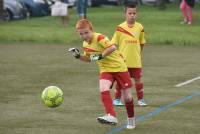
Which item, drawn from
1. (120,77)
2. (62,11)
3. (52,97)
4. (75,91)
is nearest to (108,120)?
(120,77)

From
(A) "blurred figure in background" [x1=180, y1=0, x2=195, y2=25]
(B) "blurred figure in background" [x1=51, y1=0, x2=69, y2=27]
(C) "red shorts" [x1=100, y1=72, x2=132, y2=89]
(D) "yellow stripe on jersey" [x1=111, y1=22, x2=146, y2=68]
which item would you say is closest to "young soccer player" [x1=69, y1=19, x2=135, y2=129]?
(C) "red shorts" [x1=100, y1=72, x2=132, y2=89]

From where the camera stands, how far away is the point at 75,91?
597 inches

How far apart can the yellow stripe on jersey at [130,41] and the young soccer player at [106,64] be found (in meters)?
1.95

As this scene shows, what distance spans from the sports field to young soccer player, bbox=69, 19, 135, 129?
25cm

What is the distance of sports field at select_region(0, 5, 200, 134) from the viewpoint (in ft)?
37.1

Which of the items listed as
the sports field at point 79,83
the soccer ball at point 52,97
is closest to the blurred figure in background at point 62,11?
the sports field at point 79,83

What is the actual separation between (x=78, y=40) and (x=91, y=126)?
15720mm

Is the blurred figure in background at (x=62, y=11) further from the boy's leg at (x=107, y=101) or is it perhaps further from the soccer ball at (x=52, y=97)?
the boy's leg at (x=107, y=101)

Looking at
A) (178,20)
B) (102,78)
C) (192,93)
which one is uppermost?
(102,78)

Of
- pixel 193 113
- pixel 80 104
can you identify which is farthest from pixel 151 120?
pixel 80 104

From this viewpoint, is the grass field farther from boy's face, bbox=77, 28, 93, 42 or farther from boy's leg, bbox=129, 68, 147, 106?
boy's face, bbox=77, 28, 93, 42

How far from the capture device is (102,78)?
36.2ft

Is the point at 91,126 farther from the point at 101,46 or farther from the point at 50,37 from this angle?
the point at 50,37

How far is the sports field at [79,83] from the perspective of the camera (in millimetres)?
11305
